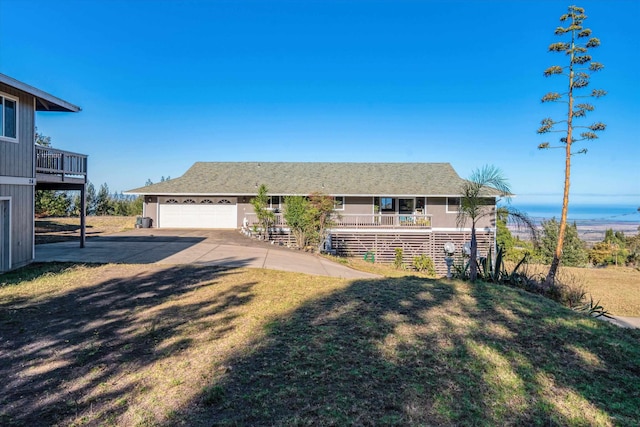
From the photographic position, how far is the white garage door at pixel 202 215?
76.7 feet

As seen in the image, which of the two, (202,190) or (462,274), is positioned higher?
(202,190)

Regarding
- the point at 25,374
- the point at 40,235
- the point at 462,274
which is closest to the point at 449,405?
the point at 25,374

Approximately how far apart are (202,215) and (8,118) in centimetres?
1408

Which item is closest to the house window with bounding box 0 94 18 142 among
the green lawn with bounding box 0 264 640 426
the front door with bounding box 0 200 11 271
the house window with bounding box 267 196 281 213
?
the front door with bounding box 0 200 11 271

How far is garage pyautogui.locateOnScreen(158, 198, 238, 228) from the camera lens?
76.7ft

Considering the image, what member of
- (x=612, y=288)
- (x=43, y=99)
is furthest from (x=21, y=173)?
(x=612, y=288)

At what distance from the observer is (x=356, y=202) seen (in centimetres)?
2283

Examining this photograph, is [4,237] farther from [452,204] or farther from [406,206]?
[452,204]

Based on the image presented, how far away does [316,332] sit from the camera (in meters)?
5.16

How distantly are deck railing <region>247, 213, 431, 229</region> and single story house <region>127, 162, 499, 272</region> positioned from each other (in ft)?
0.18

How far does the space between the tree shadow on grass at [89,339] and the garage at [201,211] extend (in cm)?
1488

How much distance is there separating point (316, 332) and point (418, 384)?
A: 1782mm

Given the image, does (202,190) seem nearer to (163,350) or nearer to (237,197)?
(237,197)

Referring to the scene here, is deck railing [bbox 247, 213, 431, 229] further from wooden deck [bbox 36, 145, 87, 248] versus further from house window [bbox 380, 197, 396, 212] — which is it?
wooden deck [bbox 36, 145, 87, 248]
